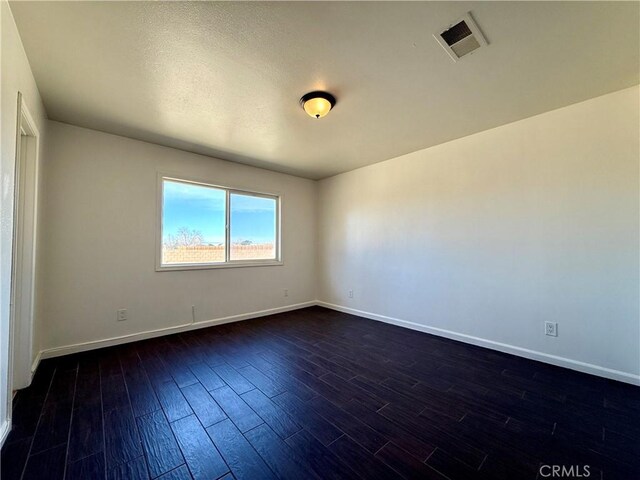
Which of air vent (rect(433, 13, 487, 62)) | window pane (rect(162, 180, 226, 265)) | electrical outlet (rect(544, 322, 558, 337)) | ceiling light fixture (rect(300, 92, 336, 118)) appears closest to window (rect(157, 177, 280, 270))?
window pane (rect(162, 180, 226, 265))

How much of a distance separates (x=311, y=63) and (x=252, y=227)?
2950 millimetres

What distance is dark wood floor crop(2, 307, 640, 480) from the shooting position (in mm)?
1406

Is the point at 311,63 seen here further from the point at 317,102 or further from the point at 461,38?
the point at 461,38

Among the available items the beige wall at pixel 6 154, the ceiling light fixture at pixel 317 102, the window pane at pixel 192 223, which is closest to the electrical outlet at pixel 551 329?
the ceiling light fixture at pixel 317 102

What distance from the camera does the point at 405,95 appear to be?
234cm

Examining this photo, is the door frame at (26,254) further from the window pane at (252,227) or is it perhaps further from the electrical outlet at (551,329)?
the electrical outlet at (551,329)

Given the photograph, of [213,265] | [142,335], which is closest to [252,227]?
[213,265]

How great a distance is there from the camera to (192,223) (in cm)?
378

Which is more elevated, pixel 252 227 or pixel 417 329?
pixel 252 227

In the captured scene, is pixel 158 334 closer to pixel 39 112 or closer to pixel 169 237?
pixel 169 237

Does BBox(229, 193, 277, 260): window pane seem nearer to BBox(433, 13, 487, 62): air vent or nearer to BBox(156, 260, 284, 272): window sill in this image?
BBox(156, 260, 284, 272): window sill

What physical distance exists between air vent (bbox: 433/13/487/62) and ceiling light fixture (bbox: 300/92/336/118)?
0.93 m

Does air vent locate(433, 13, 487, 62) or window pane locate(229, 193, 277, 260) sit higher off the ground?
air vent locate(433, 13, 487, 62)

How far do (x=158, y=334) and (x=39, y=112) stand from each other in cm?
259
